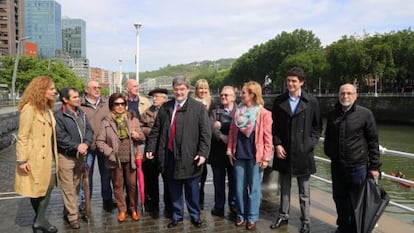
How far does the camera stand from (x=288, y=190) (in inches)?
192

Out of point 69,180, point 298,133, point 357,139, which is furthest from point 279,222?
point 69,180

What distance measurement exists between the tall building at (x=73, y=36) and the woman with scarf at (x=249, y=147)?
161909 millimetres

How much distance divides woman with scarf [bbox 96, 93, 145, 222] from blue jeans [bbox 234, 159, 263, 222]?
1.35 m

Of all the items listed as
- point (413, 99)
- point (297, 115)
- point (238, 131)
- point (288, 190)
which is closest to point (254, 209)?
point (288, 190)

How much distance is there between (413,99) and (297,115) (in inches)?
1543

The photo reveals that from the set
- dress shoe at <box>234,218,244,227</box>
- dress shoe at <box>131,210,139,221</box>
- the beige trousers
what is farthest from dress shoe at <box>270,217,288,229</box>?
the beige trousers

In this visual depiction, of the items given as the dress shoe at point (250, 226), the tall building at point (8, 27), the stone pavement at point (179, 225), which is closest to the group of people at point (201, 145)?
the dress shoe at point (250, 226)

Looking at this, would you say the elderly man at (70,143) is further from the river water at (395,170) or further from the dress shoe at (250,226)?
the river water at (395,170)

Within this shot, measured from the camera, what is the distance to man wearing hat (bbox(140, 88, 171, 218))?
5.44 m

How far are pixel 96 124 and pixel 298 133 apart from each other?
2.78 metres

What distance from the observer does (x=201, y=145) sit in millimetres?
4809

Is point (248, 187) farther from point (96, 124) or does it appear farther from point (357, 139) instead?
point (96, 124)

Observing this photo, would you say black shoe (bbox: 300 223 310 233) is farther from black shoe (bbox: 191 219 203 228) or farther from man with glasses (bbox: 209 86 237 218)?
black shoe (bbox: 191 219 203 228)

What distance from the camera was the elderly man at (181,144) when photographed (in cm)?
479
